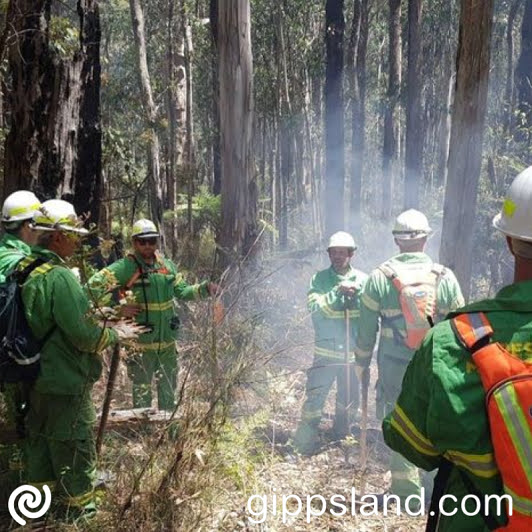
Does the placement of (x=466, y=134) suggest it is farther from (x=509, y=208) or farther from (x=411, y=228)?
(x=509, y=208)

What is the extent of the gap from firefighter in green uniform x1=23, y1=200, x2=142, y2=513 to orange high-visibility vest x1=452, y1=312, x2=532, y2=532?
7.25ft

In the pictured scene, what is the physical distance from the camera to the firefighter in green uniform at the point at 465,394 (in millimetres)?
1479

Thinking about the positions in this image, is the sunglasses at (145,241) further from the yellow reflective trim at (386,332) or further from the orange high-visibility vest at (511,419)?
the orange high-visibility vest at (511,419)

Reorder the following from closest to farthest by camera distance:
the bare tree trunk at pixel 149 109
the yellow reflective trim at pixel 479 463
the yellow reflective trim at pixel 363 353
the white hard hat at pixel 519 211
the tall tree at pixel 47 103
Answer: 1. the yellow reflective trim at pixel 479 463
2. the white hard hat at pixel 519 211
3. the yellow reflective trim at pixel 363 353
4. the tall tree at pixel 47 103
5. the bare tree trunk at pixel 149 109

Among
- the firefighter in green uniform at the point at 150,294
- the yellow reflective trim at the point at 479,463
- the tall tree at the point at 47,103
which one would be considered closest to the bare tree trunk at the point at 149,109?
the tall tree at the point at 47,103

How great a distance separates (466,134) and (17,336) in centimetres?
386

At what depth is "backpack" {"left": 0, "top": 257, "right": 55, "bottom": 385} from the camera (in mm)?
2979

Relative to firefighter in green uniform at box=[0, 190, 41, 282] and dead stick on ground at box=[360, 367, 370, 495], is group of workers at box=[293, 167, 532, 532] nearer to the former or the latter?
dead stick on ground at box=[360, 367, 370, 495]

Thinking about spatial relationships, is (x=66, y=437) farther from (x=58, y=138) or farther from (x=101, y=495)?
(x=58, y=138)

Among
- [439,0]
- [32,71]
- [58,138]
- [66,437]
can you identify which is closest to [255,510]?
[66,437]

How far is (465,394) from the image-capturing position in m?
1.49

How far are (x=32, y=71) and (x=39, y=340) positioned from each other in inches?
111

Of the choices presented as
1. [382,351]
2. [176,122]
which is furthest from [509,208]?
[176,122]

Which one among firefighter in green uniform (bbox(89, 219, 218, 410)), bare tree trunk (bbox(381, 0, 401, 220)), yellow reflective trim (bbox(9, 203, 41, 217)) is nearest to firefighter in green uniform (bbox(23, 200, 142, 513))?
yellow reflective trim (bbox(9, 203, 41, 217))
